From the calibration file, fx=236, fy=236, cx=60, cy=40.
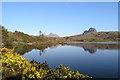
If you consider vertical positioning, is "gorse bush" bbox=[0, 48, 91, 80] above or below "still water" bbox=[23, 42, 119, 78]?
above

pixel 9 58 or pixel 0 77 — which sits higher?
pixel 9 58

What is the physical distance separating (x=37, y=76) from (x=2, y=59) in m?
2.74

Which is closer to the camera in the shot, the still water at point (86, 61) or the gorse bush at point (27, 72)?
the gorse bush at point (27, 72)

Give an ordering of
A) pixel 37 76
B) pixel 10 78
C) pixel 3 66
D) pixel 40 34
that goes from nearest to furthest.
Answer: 1. pixel 37 76
2. pixel 10 78
3. pixel 3 66
4. pixel 40 34

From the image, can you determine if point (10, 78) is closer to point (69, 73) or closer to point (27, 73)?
point (27, 73)

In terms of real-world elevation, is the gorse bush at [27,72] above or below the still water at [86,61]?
above

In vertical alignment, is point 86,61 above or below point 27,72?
below

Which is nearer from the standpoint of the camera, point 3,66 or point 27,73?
point 27,73

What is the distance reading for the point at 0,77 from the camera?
32.4 ft

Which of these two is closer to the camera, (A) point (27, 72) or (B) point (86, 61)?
(A) point (27, 72)

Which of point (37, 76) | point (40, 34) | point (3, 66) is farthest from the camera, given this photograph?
point (40, 34)

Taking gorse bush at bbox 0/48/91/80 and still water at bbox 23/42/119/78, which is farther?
still water at bbox 23/42/119/78

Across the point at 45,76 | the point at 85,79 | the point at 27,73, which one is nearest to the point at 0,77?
the point at 27,73

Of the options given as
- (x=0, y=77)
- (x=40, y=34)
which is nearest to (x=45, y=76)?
(x=0, y=77)
